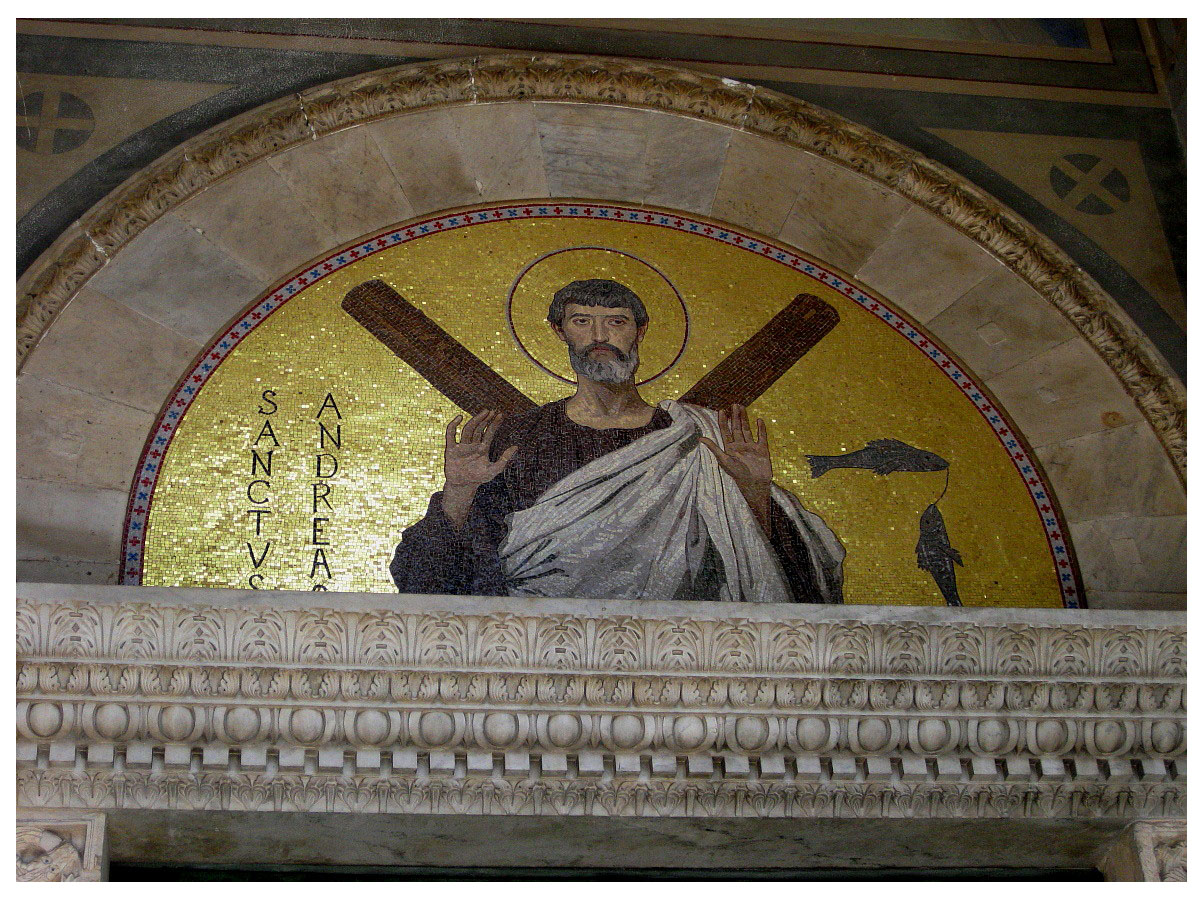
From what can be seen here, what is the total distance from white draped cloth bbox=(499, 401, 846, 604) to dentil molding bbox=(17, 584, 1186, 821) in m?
0.52

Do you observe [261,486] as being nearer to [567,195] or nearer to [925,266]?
[567,195]

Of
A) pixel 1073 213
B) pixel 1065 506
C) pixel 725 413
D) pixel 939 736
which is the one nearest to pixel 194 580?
pixel 725 413

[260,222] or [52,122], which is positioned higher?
[52,122]

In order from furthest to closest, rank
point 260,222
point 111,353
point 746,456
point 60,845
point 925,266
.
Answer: point 925,266 → point 260,222 → point 746,456 → point 111,353 → point 60,845

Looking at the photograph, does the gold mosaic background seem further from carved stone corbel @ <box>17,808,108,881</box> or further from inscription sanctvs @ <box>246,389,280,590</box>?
carved stone corbel @ <box>17,808,108,881</box>

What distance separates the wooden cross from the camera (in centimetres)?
634

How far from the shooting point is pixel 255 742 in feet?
16.7

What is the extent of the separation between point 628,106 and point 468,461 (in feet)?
5.54

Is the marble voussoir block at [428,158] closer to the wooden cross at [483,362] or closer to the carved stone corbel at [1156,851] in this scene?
the wooden cross at [483,362]

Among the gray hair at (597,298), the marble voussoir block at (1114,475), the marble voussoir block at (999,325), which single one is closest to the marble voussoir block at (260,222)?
the gray hair at (597,298)

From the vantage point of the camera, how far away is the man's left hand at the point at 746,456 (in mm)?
6172

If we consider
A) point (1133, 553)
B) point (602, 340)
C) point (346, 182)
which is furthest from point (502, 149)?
point (1133, 553)

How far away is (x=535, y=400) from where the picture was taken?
6363 millimetres

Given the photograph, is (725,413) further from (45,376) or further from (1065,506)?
(45,376)
